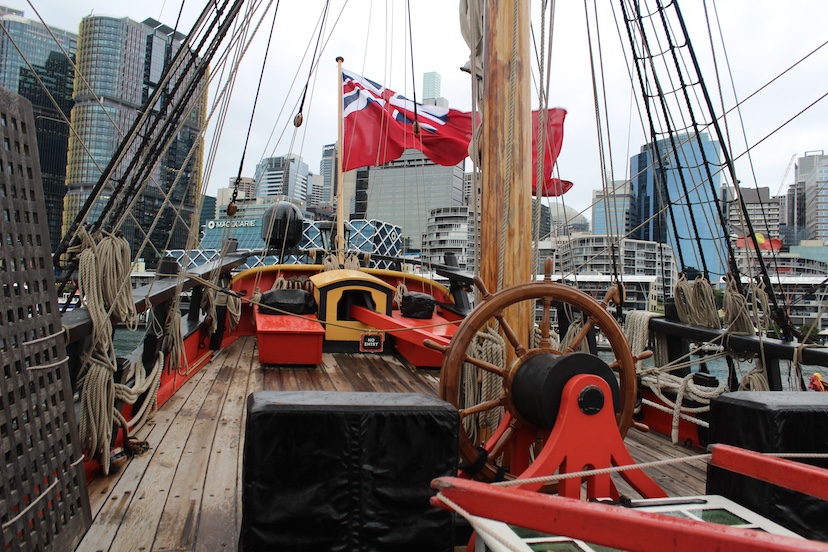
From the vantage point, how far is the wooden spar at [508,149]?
2871mm

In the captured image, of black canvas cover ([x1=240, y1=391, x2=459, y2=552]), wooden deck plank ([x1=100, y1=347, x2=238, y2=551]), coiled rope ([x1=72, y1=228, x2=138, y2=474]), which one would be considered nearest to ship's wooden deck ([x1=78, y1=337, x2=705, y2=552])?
wooden deck plank ([x1=100, y1=347, x2=238, y2=551])

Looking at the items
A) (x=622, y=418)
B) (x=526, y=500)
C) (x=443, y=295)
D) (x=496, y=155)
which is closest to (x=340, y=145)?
(x=443, y=295)

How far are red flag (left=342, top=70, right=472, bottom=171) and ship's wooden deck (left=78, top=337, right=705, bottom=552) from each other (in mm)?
7006

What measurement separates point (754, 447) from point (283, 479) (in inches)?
69.1

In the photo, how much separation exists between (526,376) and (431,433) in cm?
63

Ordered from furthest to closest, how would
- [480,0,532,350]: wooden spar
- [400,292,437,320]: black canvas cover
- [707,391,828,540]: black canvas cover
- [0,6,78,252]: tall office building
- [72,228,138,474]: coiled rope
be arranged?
1. [0,6,78,252]: tall office building
2. [400,292,437,320]: black canvas cover
3. [480,0,532,350]: wooden spar
4. [72,228,138,474]: coiled rope
5. [707,391,828,540]: black canvas cover

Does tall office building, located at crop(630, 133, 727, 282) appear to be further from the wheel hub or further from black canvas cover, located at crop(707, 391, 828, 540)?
the wheel hub

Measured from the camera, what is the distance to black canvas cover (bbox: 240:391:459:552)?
1.65 meters

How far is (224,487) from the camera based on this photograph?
8.95ft

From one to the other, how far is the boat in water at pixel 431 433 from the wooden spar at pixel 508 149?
0.01 metres

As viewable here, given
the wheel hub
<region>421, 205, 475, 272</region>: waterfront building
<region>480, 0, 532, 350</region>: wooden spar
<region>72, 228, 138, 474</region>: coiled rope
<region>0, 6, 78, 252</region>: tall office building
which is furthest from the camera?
<region>421, 205, 475, 272</region>: waterfront building

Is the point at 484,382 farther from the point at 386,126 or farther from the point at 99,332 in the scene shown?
the point at 386,126

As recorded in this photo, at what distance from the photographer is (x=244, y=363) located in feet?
19.7

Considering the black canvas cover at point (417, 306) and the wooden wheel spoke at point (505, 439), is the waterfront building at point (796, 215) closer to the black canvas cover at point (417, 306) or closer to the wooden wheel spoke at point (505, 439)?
the black canvas cover at point (417, 306)
